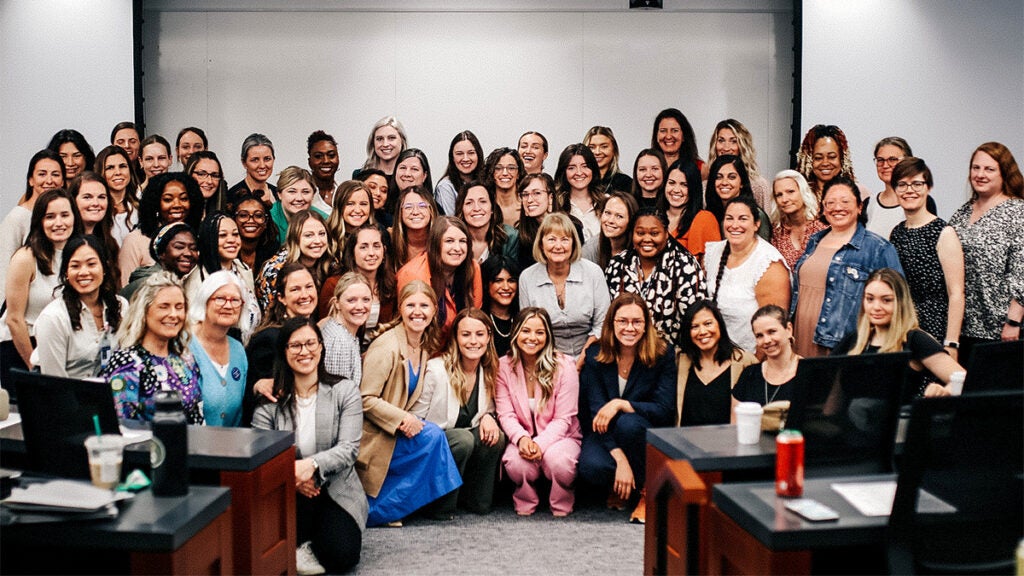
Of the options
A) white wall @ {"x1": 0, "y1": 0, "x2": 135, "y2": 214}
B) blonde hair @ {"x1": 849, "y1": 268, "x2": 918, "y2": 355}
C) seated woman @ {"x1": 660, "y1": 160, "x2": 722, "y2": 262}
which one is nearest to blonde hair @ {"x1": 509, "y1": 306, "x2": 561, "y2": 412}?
seated woman @ {"x1": 660, "y1": 160, "x2": 722, "y2": 262}

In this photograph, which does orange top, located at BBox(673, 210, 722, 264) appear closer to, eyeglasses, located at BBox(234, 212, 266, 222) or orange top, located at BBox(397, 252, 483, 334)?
orange top, located at BBox(397, 252, 483, 334)

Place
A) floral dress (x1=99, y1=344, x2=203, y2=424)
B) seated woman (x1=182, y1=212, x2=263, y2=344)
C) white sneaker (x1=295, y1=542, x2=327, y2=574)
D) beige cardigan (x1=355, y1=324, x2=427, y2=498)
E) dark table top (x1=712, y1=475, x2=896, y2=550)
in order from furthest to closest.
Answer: seated woman (x1=182, y1=212, x2=263, y2=344) → beige cardigan (x1=355, y1=324, x2=427, y2=498) → white sneaker (x1=295, y1=542, x2=327, y2=574) → floral dress (x1=99, y1=344, x2=203, y2=424) → dark table top (x1=712, y1=475, x2=896, y2=550)

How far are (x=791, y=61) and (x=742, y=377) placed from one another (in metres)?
3.92

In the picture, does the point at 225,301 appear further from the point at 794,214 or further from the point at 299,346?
the point at 794,214

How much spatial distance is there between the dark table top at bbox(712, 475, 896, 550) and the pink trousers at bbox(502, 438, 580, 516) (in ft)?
6.36

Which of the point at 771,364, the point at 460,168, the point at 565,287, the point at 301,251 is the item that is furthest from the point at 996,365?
the point at 460,168

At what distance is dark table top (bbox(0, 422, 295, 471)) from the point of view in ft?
10.0

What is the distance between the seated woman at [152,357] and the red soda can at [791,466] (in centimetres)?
218

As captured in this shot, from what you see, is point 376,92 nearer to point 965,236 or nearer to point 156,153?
point 156,153

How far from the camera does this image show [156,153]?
5734 mm

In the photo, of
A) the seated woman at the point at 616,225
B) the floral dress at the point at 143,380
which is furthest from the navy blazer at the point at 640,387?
the floral dress at the point at 143,380

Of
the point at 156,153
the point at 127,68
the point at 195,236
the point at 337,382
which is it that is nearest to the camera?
the point at 337,382

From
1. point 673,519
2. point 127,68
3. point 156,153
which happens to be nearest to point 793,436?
point 673,519

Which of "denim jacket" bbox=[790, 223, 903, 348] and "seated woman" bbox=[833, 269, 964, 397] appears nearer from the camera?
"seated woman" bbox=[833, 269, 964, 397]
